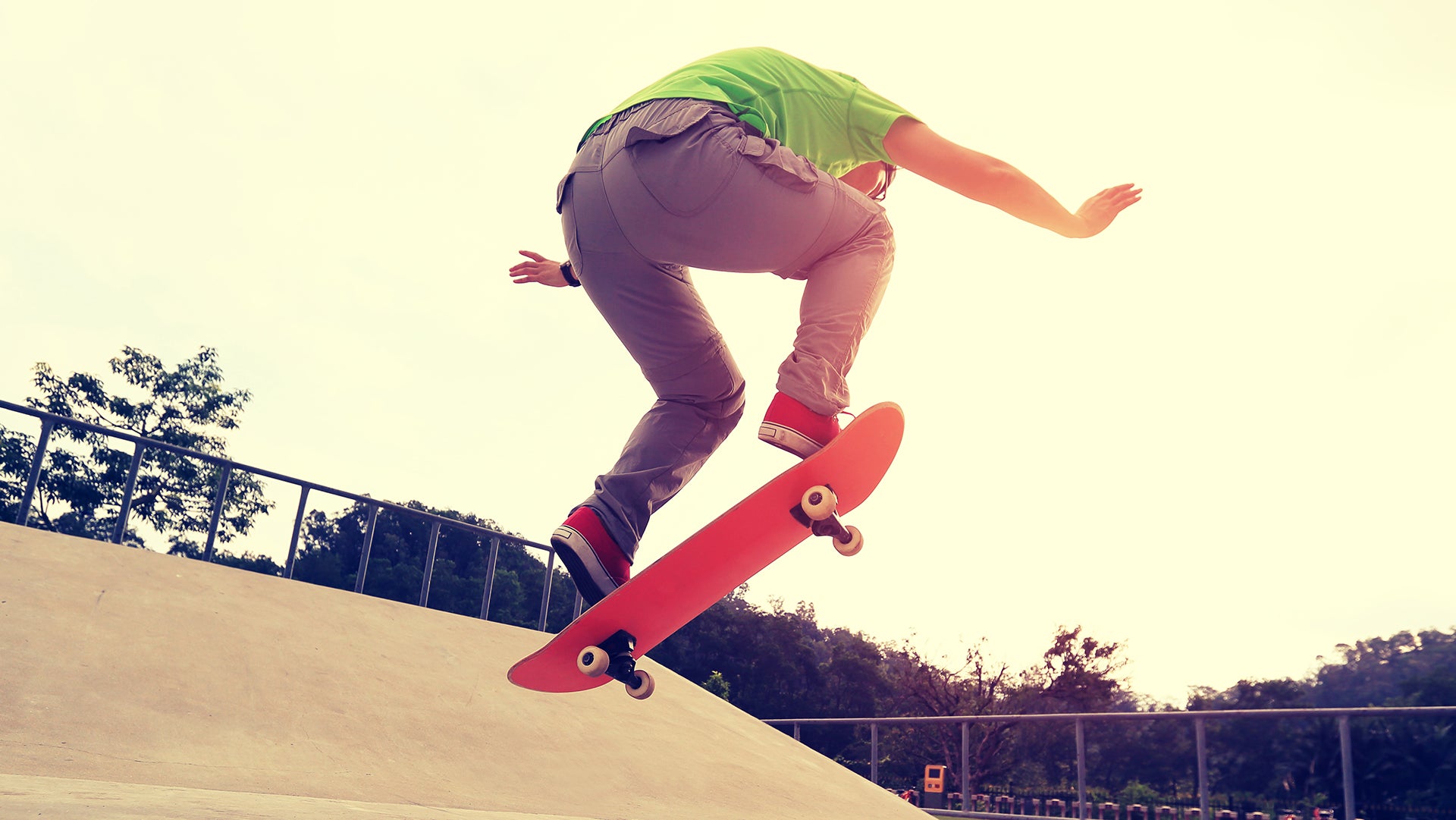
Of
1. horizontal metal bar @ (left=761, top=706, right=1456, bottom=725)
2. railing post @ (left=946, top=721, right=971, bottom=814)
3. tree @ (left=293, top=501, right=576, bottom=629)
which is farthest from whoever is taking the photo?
tree @ (left=293, top=501, right=576, bottom=629)

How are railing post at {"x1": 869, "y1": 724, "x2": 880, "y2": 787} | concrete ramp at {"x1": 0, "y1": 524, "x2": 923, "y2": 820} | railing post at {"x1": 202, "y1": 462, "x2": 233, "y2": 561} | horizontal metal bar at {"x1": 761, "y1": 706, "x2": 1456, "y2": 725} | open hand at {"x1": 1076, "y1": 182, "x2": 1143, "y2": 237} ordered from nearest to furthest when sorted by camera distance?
open hand at {"x1": 1076, "y1": 182, "x2": 1143, "y2": 237} < concrete ramp at {"x1": 0, "y1": 524, "x2": 923, "y2": 820} < horizontal metal bar at {"x1": 761, "y1": 706, "x2": 1456, "y2": 725} < railing post at {"x1": 202, "y1": 462, "x2": 233, "y2": 561} < railing post at {"x1": 869, "y1": 724, "x2": 880, "y2": 787}

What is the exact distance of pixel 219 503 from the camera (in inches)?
317

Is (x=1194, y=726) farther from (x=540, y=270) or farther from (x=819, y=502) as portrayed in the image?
(x=540, y=270)

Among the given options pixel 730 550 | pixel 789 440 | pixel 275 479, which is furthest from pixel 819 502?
pixel 275 479

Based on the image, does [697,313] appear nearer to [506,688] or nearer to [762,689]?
[506,688]

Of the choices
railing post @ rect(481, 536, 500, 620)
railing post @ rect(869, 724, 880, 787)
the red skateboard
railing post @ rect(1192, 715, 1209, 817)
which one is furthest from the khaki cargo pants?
railing post @ rect(481, 536, 500, 620)

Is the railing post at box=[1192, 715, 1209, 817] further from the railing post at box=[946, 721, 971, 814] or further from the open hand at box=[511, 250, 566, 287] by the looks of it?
the open hand at box=[511, 250, 566, 287]

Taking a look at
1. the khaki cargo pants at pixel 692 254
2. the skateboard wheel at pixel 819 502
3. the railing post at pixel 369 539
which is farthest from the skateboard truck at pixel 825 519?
the railing post at pixel 369 539

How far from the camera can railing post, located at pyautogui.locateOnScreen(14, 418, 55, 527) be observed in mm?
6766

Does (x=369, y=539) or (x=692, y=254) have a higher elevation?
(x=369, y=539)

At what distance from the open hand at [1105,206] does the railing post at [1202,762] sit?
5080mm

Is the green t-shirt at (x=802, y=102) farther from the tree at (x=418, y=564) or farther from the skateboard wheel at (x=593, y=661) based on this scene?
the tree at (x=418, y=564)

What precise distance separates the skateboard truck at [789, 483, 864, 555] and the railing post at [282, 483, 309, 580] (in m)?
8.08

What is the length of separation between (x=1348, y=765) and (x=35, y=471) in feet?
31.4
